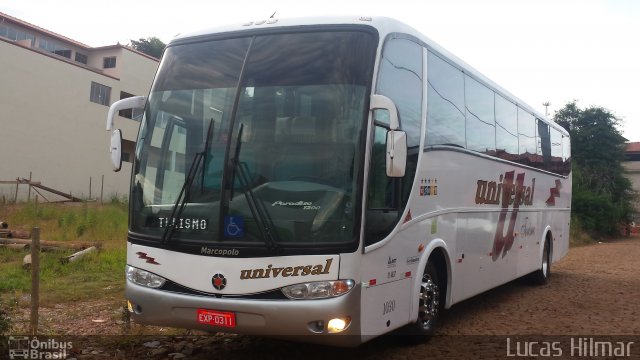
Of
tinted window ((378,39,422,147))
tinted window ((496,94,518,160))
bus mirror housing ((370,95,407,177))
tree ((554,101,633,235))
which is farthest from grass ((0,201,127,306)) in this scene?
tree ((554,101,633,235))

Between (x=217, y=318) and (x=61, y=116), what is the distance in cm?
3044

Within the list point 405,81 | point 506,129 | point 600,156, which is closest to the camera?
point 405,81

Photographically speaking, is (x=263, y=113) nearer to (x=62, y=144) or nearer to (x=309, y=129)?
(x=309, y=129)

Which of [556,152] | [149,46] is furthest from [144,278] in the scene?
[149,46]

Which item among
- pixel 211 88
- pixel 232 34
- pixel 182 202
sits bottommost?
pixel 182 202

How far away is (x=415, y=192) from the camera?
630 cm

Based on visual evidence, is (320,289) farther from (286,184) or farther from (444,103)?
(444,103)

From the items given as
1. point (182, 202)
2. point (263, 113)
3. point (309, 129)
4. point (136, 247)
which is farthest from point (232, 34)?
point (136, 247)

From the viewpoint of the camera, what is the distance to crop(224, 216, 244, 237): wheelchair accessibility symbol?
5098 mm

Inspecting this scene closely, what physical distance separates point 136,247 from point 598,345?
16.4ft

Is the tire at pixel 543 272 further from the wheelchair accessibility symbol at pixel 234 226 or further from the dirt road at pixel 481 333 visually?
the wheelchair accessibility symbol at pixel 234 226

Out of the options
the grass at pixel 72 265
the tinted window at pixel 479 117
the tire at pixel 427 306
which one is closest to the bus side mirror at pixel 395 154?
the tire at pixel 427 306

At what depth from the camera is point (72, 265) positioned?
40.7ft

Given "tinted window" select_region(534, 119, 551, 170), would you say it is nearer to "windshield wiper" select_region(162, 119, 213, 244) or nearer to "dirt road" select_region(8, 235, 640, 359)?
"dirt road" select_region(8, 235, 640, 359)
